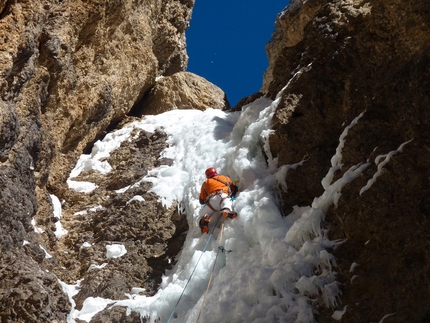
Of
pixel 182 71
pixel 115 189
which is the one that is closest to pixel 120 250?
pixel 115 189

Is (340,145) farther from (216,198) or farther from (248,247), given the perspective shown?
(216,198)

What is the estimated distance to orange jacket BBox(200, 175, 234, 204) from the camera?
9.72m

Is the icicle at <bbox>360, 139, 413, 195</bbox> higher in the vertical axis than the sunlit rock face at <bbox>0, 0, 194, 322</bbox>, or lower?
lower

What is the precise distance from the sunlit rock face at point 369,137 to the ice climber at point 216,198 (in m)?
0.87

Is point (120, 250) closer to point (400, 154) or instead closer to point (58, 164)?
point (58, 164)

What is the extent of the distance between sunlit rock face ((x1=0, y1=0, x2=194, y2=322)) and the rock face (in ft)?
2.59

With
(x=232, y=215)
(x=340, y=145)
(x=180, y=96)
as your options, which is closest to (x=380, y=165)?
(x=340, y=145)

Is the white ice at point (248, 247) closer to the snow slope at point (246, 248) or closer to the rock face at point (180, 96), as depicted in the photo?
the snow slope at point (246, 248)

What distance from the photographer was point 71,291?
9.41 m

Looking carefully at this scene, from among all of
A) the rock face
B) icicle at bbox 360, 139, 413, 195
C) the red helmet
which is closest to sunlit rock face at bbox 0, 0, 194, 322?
the rock face

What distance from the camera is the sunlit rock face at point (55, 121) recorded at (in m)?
8.52

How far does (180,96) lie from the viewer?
54.3 feet

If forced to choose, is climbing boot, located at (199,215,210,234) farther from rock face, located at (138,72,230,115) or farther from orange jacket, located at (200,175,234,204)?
rock face, located at (138,72,230,115)

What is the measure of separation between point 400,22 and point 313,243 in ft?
11.3
